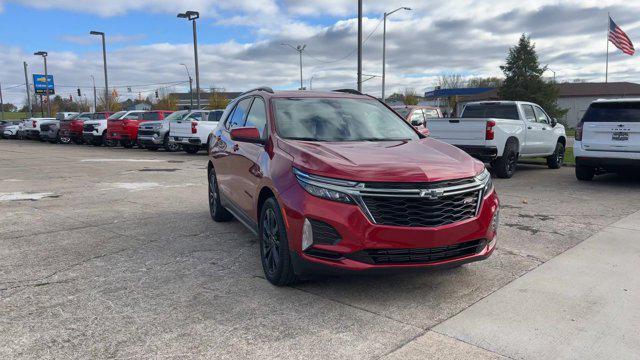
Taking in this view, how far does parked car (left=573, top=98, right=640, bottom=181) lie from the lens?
9633 mm

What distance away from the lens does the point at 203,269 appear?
4.83 m

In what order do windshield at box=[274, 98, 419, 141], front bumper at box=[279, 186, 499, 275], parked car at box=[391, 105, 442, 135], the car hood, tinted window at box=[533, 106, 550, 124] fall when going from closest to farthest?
front bumper at box=[279, 186, 499, 275], the car hood, windshield at box=[274, 98, 419, 141], tinted window at box=[533, 106, 550, 124], parked car at box=[391, 105, 442, 135]

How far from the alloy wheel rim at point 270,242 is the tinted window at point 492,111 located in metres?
9.31

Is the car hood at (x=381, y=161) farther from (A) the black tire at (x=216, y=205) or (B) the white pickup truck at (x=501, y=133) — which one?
(B) the white pickup truck at (x=501, y=133)

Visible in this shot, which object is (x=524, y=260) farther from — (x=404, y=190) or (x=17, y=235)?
(x=17, y=235)

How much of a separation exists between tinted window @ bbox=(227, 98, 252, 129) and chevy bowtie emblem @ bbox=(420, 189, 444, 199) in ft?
9.39

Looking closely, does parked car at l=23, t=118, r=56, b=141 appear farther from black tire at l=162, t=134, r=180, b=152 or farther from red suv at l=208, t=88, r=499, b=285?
red suv at l=208, t=88, r=499, b=285

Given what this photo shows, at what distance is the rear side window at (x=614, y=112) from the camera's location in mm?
9711

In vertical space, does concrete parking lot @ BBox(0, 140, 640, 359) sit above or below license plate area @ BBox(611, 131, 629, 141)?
below

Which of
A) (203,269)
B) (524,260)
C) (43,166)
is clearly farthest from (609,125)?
(43,166)

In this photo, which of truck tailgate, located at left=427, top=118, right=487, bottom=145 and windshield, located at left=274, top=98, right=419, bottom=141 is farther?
truck tailgate, located at left=427, top=118, right=487, bottom=145

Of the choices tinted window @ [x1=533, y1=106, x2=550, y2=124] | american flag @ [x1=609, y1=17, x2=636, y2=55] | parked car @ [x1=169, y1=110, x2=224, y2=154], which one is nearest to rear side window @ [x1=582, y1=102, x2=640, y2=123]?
tinted window @ [x1=533, y1=106, x2=550, y2=124]

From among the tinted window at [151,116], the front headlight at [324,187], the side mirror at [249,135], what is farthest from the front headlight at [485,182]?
the tinted window at [151,116]

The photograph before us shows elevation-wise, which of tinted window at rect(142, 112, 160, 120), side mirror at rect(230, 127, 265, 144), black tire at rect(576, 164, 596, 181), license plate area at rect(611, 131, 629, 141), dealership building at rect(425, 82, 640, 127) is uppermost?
dealership building at rect(425, 82, 640, 127)
